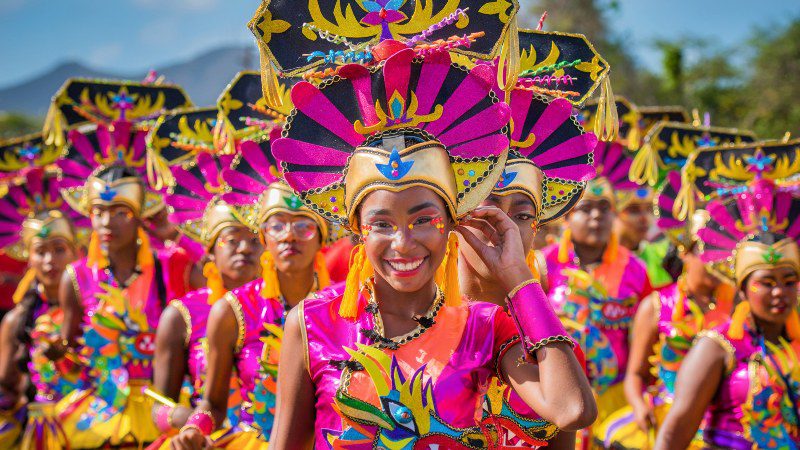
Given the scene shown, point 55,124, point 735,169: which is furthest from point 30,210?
point 735,169

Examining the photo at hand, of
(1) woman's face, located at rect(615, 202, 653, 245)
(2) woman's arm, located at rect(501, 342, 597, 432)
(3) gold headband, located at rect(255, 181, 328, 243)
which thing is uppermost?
(1) woman's face, located at rect(615, 202, 653, 245)

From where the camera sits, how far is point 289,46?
3.04 m

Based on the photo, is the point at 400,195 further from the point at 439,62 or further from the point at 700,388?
the point at 700,388

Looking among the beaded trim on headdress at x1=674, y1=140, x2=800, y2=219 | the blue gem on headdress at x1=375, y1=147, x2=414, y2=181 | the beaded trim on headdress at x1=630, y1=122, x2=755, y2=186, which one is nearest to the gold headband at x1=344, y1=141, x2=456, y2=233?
the blue gem on headdress at x1=375, y1=147, x2=414, y2=181

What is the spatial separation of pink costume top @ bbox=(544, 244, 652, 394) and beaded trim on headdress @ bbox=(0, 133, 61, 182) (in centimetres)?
526

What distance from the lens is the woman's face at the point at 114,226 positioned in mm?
7188

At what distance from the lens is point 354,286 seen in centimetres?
291

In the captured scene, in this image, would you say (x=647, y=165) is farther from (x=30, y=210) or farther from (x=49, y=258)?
(x=30, y=210)

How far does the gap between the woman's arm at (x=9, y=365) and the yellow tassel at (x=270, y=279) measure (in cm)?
405

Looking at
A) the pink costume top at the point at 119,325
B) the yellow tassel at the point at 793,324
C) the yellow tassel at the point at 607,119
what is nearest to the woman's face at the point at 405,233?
the yellow tassel at the point at 607,119

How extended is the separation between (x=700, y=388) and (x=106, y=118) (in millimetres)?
5549

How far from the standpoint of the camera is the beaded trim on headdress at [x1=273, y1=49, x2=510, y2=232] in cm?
275

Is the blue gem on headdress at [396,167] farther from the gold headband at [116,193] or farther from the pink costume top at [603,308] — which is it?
the gold headband at [116,193]

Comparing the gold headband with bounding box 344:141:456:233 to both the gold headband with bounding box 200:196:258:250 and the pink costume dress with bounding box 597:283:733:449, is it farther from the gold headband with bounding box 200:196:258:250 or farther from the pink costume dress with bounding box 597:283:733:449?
the pink costume dress with bounding box 597:283:733:449
